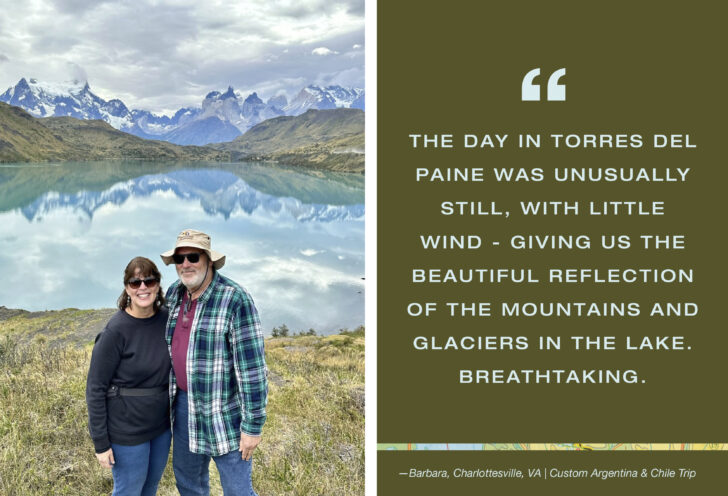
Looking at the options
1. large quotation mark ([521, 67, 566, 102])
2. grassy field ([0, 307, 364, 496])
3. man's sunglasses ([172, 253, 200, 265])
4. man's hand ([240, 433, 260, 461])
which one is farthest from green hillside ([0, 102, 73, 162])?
large quotation mark ([521, 67, 566, 102])

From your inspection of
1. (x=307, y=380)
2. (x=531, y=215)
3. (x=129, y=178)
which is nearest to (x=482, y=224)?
(x=531, y=215)

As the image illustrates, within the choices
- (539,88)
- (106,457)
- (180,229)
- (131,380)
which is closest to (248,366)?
(131,380)

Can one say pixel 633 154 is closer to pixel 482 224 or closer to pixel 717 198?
pixel 717 198

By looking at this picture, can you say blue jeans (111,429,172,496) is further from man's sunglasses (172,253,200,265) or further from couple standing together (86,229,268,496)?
man's sunglasses (172,253,200,265)

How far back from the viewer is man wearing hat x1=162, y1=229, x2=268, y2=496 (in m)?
2.30

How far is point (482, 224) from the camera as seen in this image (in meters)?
2.03

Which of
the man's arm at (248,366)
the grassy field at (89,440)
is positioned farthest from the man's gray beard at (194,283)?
the grassy field at (89,440)

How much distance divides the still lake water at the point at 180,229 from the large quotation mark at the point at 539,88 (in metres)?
15.9

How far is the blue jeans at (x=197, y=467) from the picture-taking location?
8.05ft

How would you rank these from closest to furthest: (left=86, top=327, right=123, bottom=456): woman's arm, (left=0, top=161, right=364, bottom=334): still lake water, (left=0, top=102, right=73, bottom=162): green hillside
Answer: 1. (left=86, top=327, right=123, bottom=456): woman's arm
2. (left=0, top=161, right=364, bottom=334): still lake water
3. (left=0, top=102, right=73, bottom=162): green hillside

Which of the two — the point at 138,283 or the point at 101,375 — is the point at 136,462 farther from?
the point at 138,283

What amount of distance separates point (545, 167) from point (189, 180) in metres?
156

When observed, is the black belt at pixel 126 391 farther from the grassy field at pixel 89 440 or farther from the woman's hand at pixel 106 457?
the grassy field at pixel 89 440

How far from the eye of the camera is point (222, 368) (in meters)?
2.31
